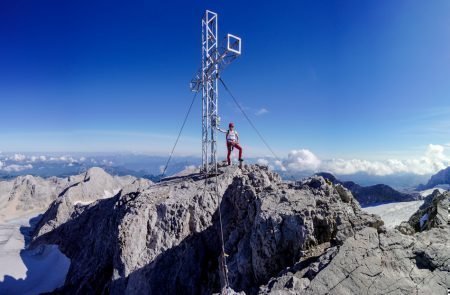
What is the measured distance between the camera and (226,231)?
2009 centimetres

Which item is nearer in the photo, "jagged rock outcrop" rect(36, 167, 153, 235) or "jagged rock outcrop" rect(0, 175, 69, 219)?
"jagged rock outcrop" rect(36, 167, 153, 235)

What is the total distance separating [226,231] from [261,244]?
19.3ft

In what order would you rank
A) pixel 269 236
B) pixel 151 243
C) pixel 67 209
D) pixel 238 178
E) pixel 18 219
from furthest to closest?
pixel 18 219, pixel 67 209, pixel 238 178, pixel 151 243, pixel 269 236

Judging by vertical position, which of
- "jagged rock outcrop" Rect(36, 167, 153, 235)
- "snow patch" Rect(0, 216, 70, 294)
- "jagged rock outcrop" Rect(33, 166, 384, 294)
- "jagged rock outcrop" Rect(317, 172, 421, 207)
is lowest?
"snow patch" Rect(0, 216, 70, 294)

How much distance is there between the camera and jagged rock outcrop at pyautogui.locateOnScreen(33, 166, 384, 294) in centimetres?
1405

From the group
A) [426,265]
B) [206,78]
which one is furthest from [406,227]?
[206,78]

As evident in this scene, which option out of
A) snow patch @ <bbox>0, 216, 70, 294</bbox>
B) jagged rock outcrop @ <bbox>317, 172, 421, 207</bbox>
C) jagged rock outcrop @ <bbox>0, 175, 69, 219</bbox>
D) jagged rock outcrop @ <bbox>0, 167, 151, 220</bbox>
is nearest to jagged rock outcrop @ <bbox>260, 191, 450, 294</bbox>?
snow patch @ <bbox>0, 216, 70, 294</bbox>

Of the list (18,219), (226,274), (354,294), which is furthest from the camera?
(18,219)

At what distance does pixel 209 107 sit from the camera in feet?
79.7

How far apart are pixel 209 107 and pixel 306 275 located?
1598cm

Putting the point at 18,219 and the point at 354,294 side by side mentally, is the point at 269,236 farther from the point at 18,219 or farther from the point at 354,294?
the point at 18,219

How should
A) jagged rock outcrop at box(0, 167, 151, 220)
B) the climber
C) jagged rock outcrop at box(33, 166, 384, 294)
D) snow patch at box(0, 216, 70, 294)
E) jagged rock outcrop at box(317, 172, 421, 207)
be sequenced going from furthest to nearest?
jagged rock outcrop at box(317, 172, 421, 207), jagged rock outcrop at box(0, 167, 151, 220), snow patch at box(0, 216, 70, 294), the climber, jagged rock outcrop at box(33, 166, 384, 294)

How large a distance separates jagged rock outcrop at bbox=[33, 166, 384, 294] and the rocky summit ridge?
0.06 meters

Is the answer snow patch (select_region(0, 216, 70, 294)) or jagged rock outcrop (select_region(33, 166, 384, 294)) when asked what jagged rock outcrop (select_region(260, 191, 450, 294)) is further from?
snow patch (select_region(0, 216, 70, 294))
